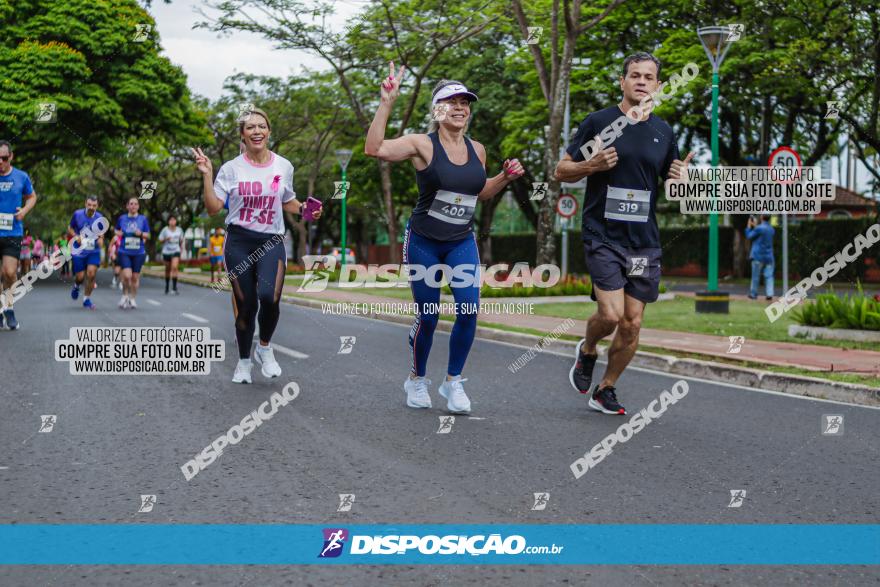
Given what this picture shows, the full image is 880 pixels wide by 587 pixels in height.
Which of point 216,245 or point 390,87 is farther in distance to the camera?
point 216,245

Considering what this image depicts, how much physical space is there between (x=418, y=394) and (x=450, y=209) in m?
1.29

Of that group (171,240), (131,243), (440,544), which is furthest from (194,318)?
(440,544)

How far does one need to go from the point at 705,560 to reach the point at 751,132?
32239 mm

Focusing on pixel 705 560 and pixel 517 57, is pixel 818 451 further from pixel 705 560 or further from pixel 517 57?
pixel 517 57

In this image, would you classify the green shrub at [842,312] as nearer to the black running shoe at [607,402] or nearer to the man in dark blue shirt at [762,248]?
the black running shoe at [607,402]

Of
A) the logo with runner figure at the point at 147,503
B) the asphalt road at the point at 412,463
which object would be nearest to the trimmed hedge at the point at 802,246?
the asphalt road at the point at 412,463

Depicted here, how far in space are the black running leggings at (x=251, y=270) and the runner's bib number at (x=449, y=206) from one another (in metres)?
1.82

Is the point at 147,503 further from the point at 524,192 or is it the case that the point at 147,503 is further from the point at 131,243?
the point at 524,192

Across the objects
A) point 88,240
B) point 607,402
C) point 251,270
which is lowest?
point 607,402

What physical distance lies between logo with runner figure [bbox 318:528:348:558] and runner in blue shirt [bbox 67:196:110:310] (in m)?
12.1

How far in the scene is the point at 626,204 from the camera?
19.6 feet

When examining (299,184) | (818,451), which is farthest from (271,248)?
(299,184)

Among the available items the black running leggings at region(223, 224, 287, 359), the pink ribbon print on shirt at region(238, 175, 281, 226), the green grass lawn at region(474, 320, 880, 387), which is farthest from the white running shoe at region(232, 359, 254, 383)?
the green grass lawn at region(474, 320, 880, 387)

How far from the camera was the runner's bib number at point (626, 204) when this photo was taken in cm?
596
